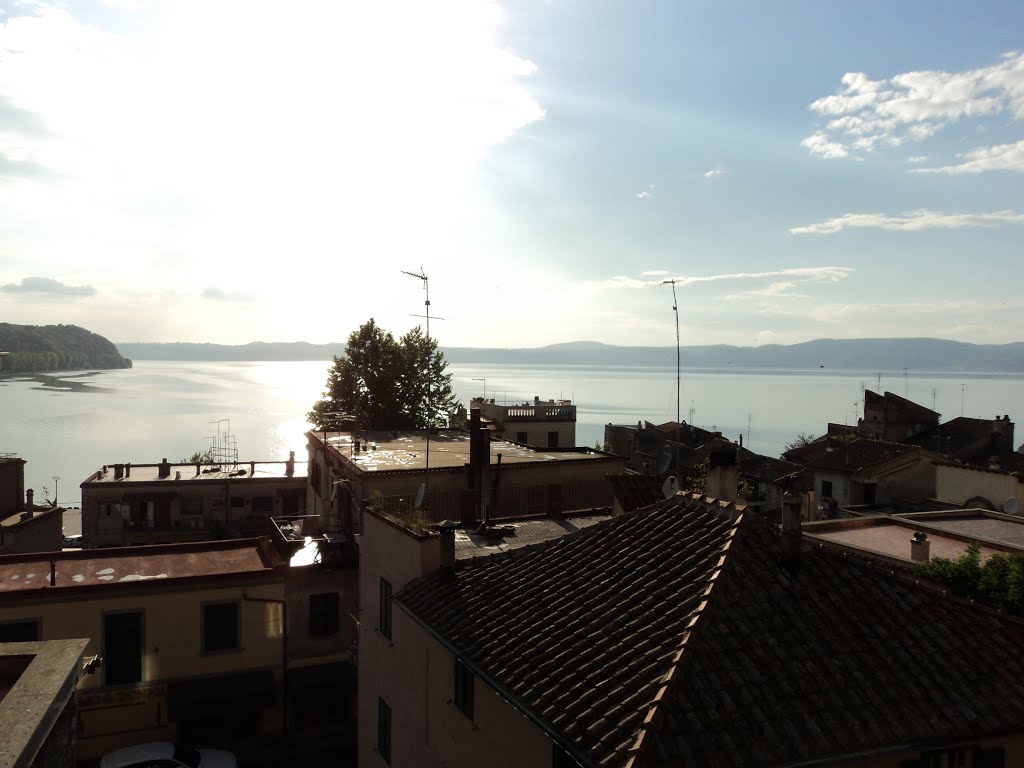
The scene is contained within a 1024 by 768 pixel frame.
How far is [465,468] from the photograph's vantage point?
1712 centimetres

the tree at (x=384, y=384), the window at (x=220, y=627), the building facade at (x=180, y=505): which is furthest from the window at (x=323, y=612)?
the tree at (x=384, y=384)

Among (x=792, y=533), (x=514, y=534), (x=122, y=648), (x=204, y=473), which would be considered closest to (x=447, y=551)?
(x=514, y=534)

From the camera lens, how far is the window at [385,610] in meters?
12.6

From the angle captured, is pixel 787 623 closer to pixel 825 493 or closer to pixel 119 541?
pixel 825 493

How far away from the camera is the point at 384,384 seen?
50406 mm

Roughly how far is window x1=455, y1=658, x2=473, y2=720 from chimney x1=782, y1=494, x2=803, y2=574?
426 centimetres

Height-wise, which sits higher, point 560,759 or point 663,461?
point 663,461

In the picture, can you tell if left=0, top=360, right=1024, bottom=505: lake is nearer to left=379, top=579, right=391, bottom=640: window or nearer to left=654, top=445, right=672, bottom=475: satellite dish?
left=654, top=445, right=672, bottom=475: satellite dish

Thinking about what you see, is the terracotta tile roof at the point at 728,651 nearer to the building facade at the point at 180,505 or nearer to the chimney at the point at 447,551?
the chimney at the point at 447,551

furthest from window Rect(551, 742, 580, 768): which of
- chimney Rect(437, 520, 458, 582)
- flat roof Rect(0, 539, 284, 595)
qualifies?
flat roof Rect(0, 539, 284, 595)

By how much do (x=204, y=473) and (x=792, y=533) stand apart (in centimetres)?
3942

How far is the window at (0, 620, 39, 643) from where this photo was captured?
49.7 ft

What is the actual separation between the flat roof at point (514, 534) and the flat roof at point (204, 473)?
28.1 m

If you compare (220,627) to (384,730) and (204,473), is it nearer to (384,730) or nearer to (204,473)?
(384,730)
